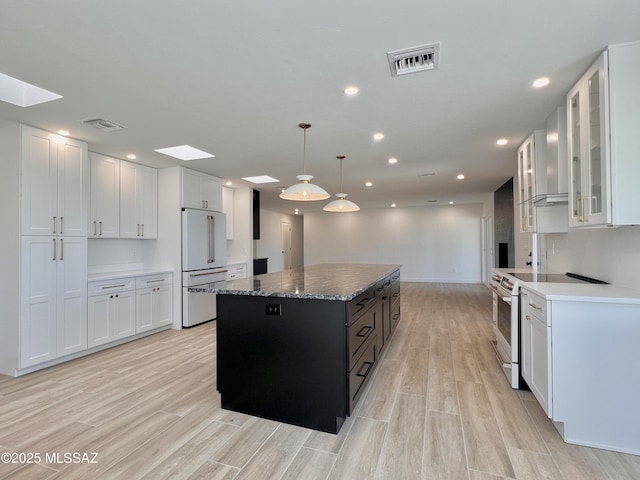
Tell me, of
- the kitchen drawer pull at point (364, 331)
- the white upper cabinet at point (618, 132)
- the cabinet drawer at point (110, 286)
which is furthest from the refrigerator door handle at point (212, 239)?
the white upper cabinet at point (618, 132)

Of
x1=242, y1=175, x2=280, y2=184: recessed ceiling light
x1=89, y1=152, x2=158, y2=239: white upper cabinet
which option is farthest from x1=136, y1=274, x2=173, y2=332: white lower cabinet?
Answer: x1=242, y1=175, x2=280, y2=184: recessed ceiling light

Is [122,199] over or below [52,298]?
over

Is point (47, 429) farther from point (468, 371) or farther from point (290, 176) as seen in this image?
point (290, 176)

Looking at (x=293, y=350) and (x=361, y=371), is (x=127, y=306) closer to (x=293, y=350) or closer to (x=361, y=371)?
(x=293, y=350)

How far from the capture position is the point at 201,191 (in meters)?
5.26

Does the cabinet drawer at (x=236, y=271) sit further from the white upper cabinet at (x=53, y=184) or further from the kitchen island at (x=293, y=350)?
the kitchen island at (x=293, y=350)

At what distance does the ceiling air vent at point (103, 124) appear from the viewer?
120 inches

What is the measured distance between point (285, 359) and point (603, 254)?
8.70ft

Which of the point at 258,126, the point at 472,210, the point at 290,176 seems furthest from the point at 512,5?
the point at 472,210

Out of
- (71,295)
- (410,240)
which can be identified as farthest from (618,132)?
(410,240)

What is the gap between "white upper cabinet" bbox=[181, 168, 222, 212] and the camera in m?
4.95

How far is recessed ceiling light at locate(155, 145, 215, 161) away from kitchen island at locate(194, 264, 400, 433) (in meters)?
2.40

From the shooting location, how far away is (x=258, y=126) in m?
3.24

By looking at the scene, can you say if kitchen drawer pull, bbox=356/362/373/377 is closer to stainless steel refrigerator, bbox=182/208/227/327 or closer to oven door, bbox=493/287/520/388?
oven door, bbox=493/287/520/388
